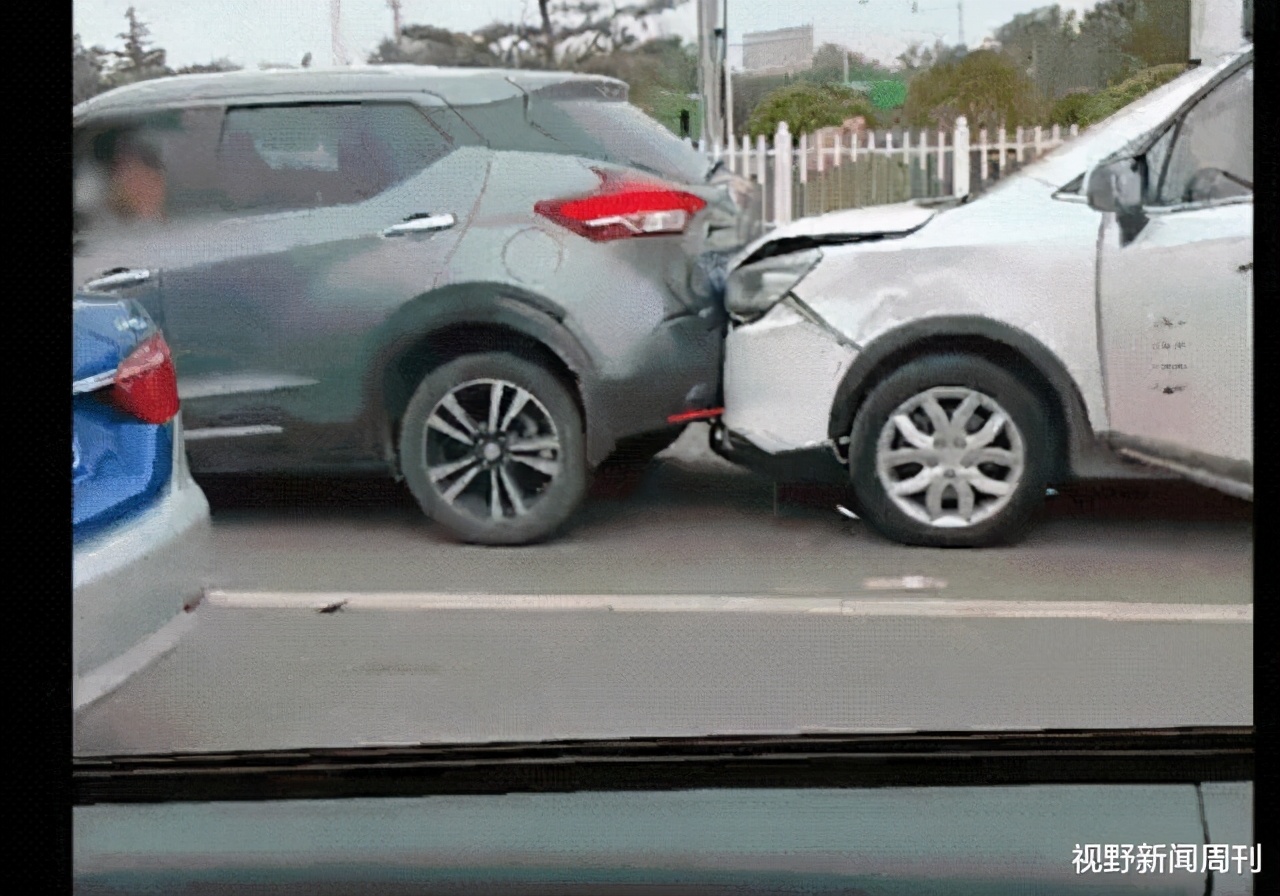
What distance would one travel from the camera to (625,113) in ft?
11.0

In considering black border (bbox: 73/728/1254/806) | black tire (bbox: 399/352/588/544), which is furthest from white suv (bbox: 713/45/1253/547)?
black border (bbox: 73/728/1254/806)

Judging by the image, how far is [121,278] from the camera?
3.27 metres

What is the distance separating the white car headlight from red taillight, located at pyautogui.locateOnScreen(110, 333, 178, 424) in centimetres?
125

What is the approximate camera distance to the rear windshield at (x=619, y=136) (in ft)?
11.1

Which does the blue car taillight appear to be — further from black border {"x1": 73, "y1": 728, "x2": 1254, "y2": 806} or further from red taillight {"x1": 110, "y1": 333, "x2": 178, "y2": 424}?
black border {"x1": 73, "y1": 728, "x2": 1254, "y2": 806}

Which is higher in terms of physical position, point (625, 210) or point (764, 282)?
point (625, 210)

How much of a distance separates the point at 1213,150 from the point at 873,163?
30.4 inches
